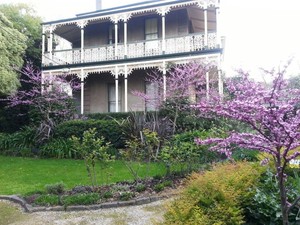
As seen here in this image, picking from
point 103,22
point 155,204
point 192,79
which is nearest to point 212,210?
point 155,204

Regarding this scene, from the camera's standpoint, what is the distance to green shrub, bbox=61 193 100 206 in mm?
6027

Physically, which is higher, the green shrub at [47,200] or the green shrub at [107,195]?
the green shrub at [107,195]

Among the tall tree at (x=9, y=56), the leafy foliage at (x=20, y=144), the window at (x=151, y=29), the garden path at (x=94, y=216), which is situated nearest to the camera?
the garden path at (x=94, y=216)

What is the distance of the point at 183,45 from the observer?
605 inches

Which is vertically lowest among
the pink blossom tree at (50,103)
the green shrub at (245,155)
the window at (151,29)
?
the green shrub at (245,155)

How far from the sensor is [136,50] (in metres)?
16.4

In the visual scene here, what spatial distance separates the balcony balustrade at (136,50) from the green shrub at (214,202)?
11.5 m

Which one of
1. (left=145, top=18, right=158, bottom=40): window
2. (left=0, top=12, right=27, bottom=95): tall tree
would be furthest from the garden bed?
(left=145, top=18, right=158, bottom=40): window

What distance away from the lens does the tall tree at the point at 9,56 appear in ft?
49.0

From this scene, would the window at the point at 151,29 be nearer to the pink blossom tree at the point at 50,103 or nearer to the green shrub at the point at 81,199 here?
the pink blossom tree at the point at 50,103

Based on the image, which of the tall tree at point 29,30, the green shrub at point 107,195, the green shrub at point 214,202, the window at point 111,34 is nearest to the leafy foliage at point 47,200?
the green shrub at point 107,195

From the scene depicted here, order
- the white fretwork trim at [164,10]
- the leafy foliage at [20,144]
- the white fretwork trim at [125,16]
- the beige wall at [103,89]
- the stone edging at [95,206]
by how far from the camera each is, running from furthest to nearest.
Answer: the beige wall at [103,89]
the white fretwork trim at [125,16]
the white fretwork trim at [164,10]
the leafy foliage at [20,144]
the stone edging at [95,206]

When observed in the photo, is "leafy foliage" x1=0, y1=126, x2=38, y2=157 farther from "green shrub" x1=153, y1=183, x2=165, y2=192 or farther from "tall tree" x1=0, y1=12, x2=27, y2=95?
"green shrub" x1=153, y1=183, x2=165, y2=192

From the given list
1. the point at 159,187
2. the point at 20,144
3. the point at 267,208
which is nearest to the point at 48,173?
the point at 159,187
